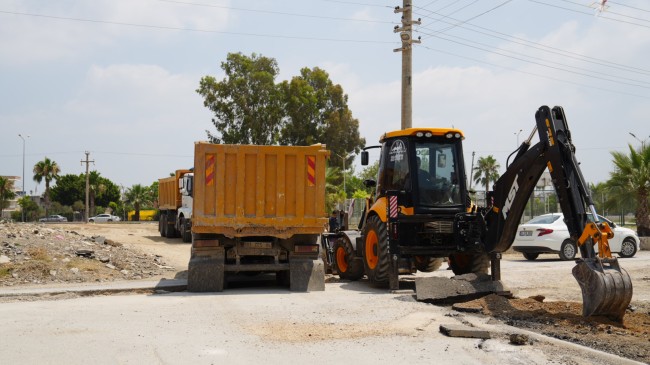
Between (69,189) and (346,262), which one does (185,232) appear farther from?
(69,189)

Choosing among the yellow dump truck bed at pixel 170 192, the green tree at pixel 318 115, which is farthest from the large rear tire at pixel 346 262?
the green tree at pixel 318 115

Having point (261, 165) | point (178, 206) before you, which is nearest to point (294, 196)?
point (261, 165)

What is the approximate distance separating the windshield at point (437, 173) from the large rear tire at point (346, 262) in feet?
8.02

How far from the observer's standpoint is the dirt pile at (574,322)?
24.2 ft

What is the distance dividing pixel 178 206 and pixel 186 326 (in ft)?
70.4

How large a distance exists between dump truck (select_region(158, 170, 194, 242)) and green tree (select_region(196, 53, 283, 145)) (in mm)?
17189

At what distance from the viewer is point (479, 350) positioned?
24.1 feet

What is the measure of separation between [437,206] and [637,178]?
62.7 feet

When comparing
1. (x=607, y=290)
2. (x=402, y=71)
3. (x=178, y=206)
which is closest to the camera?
(x=607, y=290)

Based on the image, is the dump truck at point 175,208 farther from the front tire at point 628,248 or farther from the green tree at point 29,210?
the green tree at point 29,210

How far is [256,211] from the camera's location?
1320cm

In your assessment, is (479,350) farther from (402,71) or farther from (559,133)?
(402,71)

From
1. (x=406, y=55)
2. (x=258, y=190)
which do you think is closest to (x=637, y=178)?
(x=406, y=55)

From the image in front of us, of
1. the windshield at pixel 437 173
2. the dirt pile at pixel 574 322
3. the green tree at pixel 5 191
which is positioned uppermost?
the green tree at pixel 5 191
